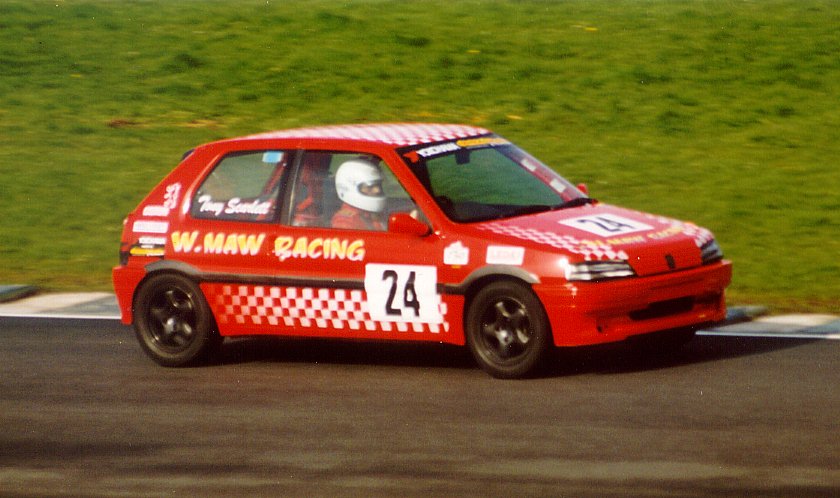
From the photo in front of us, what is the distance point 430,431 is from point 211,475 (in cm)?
130

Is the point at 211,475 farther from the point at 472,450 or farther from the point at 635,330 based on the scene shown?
the point at 635,330

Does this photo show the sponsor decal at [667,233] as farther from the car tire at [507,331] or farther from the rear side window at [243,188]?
the rear side window at [243,188]

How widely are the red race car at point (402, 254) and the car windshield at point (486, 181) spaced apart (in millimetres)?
12

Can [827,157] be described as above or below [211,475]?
above

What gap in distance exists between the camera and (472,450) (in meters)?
7.80

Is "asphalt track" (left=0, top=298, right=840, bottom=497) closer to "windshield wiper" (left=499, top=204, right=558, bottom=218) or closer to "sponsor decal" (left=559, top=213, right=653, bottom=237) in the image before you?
"sponsor decal" (left=559, top=213, right=653, bottom=237)

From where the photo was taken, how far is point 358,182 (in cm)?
1005

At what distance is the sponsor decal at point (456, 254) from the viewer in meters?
9.43

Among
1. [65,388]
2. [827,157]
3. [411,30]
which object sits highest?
[411,30]

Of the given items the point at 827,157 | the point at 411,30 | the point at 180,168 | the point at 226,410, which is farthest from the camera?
the point at 411,30

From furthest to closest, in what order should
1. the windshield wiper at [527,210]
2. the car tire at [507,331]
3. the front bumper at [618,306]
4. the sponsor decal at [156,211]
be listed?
1. the sponsor decal at [156,211]
2. the windshield wiper at [527,210]
3. the car tire at [507,331]
4. the front bumper at [618,306]

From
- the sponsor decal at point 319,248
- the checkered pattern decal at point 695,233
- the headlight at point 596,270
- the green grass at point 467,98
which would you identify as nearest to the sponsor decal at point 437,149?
the sponsor decal at point 319,248

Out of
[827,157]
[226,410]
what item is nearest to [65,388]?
[226,410]

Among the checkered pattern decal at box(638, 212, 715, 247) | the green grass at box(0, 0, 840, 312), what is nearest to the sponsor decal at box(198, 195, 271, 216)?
the checkered pattern decal at box(638, 212, 715, 247)
